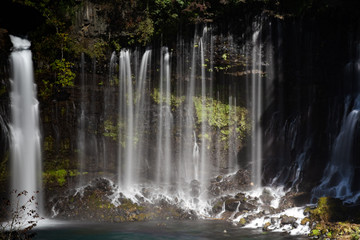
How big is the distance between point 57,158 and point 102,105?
3.64 metres

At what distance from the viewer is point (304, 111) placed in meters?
18.2

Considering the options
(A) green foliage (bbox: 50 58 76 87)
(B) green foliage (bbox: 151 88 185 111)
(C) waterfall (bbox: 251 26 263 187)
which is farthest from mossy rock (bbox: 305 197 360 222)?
(A) green foliage (bbox: 50 58 76 87)

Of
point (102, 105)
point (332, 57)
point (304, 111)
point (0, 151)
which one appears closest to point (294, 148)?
point (304, 111)

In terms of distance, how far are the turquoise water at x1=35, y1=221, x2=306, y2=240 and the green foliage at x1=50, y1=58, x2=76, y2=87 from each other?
7.41 meters

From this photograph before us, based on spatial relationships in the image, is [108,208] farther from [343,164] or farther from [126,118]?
[343,164]

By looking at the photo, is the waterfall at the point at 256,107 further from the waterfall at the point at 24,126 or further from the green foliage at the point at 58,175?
the waterfall at the point at 24,126

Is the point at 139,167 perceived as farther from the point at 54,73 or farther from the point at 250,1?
the point at 250,1

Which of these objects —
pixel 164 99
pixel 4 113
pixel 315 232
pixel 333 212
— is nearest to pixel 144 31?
pixel 164 99

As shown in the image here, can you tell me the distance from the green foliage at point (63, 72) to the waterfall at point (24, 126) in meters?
1.25

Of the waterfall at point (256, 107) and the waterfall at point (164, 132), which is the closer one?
the waterfall at point (256, 107)

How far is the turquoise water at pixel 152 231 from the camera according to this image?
454 inches

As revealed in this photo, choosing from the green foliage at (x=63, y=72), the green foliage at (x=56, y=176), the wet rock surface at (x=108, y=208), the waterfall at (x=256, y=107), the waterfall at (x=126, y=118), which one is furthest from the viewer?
the waterfall at (x=126, y=118)

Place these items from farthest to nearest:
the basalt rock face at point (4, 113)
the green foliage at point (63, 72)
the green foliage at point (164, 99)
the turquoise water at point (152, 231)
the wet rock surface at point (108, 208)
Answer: the green foliage at point (164, 99) < the green foliage at point (63, 72) < the basalt rock face at point (4, 113) < the wet rock surface at point (108, 208) < the turquoise water at point (152, 231)

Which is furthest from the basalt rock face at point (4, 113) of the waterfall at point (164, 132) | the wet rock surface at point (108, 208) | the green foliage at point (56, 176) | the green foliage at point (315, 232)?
the green foliage at point (315, 232)
